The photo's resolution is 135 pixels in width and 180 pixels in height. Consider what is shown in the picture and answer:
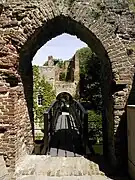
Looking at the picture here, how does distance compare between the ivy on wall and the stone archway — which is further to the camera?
the ivy on wall

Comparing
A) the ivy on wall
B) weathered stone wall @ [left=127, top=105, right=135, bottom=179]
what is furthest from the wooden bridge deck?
the ivy on wall

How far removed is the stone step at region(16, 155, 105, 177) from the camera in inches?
212

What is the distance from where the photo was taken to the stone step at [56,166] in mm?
5383

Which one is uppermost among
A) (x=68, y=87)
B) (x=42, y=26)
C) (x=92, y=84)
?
(x=42, y=26)

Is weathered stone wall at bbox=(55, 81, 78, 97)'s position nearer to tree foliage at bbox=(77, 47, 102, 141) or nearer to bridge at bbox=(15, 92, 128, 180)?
tree foliage at bbox=(77, 47, 102, 141)

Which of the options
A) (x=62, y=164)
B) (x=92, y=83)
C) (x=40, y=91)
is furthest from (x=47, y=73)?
(x=62, y=164)

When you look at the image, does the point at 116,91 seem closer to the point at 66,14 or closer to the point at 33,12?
the point at 66,14

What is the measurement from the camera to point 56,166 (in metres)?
5.82

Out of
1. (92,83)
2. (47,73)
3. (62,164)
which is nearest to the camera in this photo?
(62,164)

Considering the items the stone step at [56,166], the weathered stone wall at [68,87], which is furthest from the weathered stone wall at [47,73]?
the stone step at [56,166]

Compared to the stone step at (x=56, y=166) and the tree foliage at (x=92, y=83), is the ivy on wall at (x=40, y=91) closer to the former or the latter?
the tree foliage at (x=92, y=83)

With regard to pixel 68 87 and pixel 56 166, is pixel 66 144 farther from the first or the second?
pixel 68 87

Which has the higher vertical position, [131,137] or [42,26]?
[42,26]

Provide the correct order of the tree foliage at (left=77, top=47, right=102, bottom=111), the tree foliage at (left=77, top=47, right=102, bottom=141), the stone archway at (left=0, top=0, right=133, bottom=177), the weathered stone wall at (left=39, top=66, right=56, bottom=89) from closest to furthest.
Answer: the stone archway at (left=0, top=0, right=133, bottom=177), the tree foliage at (left=77, top=47, right=102, bottom=141), the tree foliage at (left=77, top=47, right=102, bottom=111), the weathered stone wall at (left=39, top=66, right=56, bottom=89)
